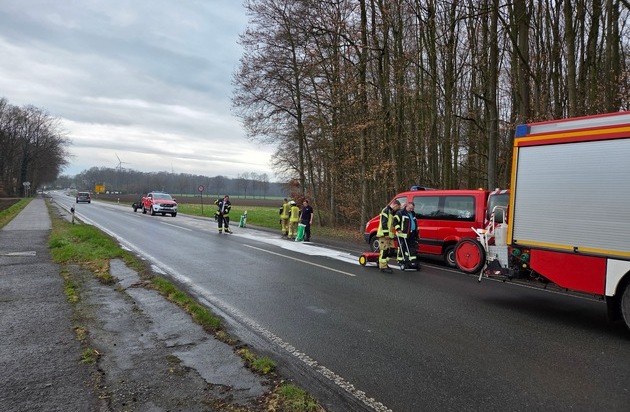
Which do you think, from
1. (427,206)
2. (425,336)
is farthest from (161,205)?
(425,336)

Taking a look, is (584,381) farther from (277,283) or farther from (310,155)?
(310,155)

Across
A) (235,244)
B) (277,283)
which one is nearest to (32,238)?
(235,244)

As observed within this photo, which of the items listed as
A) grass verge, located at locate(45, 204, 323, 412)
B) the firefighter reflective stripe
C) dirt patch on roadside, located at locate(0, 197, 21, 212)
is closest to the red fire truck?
grass verge, located at locate(45, 204, 323, 412)

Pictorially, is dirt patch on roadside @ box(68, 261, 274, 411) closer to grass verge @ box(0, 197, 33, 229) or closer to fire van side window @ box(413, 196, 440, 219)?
fire van side window @ box(413, 196, 440, 219)

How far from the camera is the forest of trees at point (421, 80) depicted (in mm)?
16484

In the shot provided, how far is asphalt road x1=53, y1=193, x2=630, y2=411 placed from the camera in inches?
161

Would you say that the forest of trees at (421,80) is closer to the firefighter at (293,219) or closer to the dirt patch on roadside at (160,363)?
the firefighter at (293,219)

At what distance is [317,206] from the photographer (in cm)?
2758

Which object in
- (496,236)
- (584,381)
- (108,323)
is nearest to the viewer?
(584,381)

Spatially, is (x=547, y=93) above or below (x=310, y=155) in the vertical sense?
above

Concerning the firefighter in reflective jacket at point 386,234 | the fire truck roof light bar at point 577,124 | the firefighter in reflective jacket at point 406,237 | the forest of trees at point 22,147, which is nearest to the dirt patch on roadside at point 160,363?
the firefighter in reflective jacket at point 386,234

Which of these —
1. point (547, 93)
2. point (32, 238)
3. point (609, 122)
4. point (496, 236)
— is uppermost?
point (547, 93)

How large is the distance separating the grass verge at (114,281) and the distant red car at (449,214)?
701 cm

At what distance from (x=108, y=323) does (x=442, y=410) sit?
4436mm
